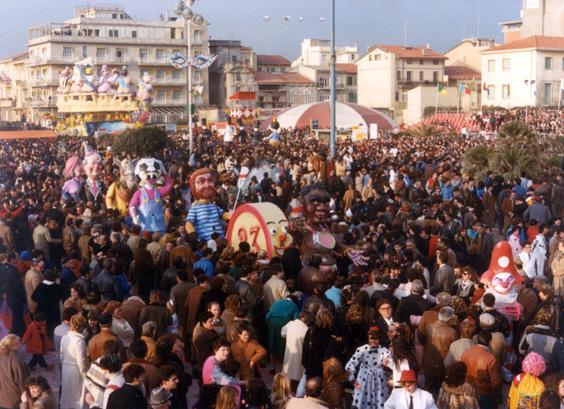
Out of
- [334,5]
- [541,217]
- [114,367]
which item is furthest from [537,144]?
[114,367]

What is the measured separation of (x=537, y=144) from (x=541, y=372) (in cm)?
1453

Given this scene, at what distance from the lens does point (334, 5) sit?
2030 centimetres

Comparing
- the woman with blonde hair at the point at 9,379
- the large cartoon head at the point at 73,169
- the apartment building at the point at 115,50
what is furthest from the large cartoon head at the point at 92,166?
the apartment building at the point at 115,50

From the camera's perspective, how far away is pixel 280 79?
186ft

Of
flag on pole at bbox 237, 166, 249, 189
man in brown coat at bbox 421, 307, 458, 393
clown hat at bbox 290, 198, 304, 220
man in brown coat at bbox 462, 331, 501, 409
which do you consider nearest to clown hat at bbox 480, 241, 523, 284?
man in brown coat at bbox 421, 307, 458, 393

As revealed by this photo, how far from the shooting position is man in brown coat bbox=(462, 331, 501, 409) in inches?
238

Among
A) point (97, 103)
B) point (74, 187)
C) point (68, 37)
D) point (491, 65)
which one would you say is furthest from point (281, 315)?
point (68, 37)

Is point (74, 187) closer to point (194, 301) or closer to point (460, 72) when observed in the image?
point (194, 301)

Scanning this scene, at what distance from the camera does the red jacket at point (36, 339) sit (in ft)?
25.1

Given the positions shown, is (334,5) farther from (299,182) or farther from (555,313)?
(555,313)

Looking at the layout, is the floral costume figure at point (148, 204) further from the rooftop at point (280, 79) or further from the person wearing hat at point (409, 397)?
the rooftop at point (280, 79)

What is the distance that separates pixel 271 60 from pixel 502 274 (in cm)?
5650

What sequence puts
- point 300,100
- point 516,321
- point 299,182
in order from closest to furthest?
point 516,321, point 299,182, point 300,100

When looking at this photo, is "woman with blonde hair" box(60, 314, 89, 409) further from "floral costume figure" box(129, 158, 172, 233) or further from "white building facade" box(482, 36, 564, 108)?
"white building facade" box(482, 36, 564, 108)
